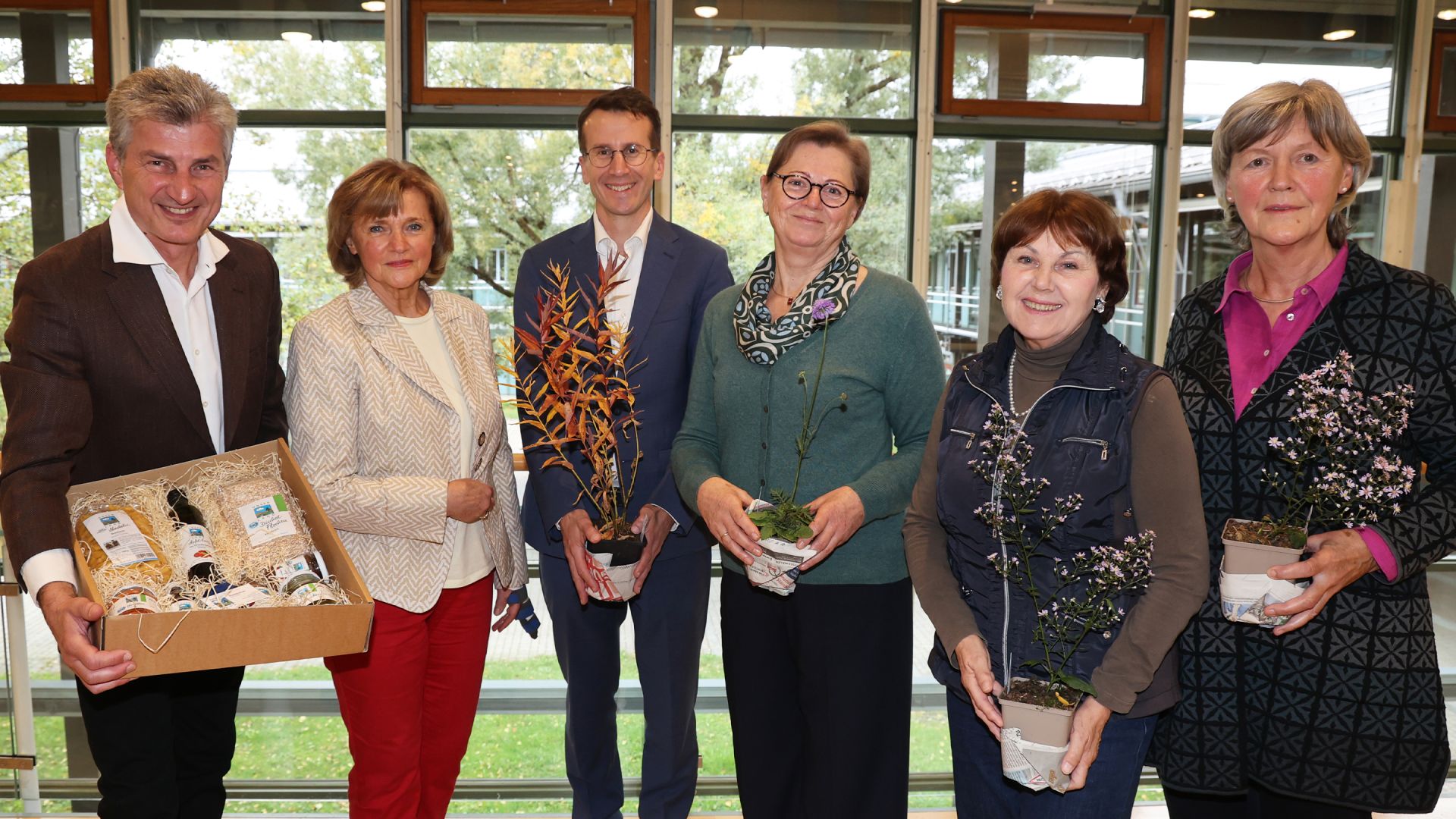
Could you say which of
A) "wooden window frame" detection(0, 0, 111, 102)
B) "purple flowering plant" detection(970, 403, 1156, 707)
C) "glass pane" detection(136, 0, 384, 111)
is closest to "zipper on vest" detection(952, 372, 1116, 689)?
"purple flowering plant" detection(970, 403, 1156, 707)

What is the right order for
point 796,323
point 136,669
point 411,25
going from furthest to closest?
point 411,25, point 796,323, point 136,669

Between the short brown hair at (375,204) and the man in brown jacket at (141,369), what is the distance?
0.89ft

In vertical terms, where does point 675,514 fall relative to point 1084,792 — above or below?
above

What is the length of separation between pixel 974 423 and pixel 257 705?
9.56 ft

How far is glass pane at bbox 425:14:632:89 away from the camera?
554 centimetres

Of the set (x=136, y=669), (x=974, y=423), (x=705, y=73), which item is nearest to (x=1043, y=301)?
(x=974, y=423)

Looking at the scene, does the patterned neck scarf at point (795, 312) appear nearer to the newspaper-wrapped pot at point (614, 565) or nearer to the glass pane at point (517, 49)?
the newspaper-wrapped pot at point (614, 565)

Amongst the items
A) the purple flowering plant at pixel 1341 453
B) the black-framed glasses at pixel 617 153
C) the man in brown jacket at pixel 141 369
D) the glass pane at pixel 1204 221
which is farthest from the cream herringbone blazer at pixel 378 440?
the glass pane at pixel 1204 221

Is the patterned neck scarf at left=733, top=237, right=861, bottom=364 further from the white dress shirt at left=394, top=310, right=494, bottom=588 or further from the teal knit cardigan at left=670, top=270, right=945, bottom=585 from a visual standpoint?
the white dress shirt at left=394, top=310, right=494, bottom=588

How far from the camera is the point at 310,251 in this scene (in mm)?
5711

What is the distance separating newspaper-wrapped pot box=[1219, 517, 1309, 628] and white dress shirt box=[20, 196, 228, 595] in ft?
6.54

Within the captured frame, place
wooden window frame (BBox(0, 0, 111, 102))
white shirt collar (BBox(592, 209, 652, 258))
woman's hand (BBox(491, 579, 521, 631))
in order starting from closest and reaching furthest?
woman's hand (BBox(491, 579, 521, 631)), white shirt collar (BBox(592, 209, 652, 258)), wooden window frame (BBox(0, 0, 111, 102))

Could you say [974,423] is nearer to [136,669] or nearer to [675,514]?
[675,514]

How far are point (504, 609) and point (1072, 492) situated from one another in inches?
60.1
